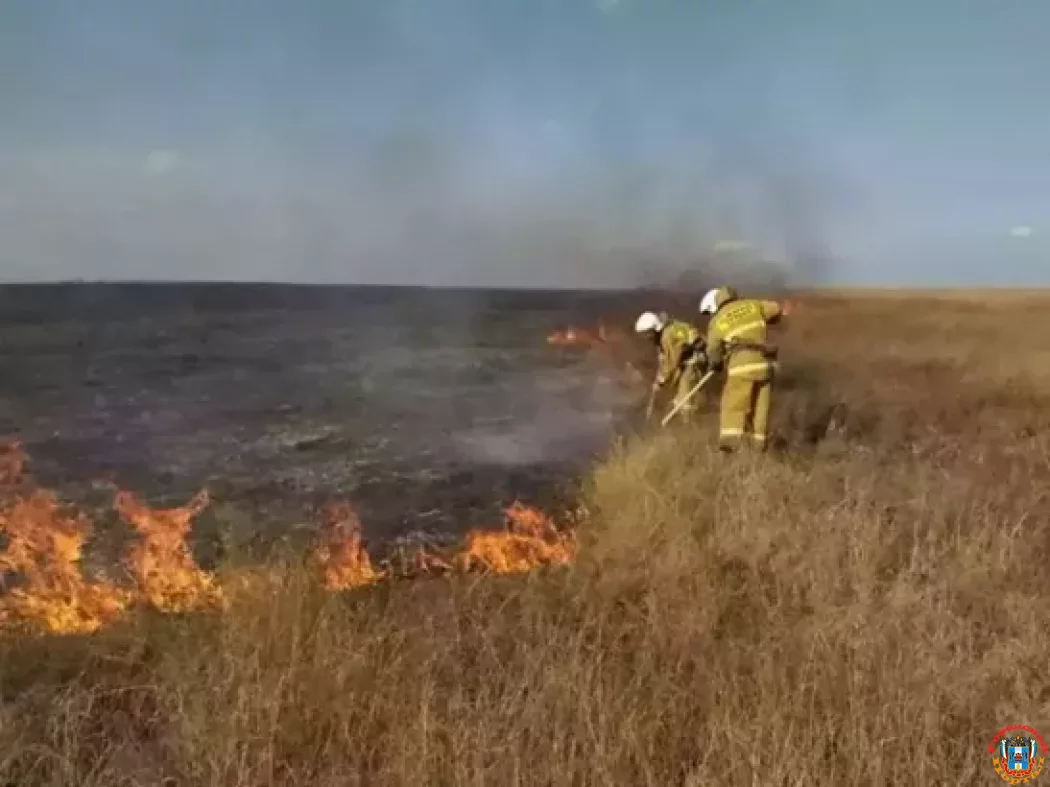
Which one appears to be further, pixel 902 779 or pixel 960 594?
pixel 960 594

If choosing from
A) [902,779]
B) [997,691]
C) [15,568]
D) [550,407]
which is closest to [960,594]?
[997,691]

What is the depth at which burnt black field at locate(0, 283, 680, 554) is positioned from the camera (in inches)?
519

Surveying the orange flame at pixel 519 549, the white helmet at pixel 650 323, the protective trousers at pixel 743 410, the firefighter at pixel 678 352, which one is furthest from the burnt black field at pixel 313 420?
the protective trousers at pixel 743 410

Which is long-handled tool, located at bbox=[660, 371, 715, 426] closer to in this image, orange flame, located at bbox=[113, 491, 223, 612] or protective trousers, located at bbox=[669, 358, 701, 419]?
protective trousers, located at bbox=[669, 358, 701, 419]

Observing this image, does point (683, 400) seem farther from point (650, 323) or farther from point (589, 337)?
point (589, 337)

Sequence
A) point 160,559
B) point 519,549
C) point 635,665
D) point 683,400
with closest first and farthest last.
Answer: point 635,665 < point 519,549 < point 160,559 < point 683,400

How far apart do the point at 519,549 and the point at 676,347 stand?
14.9ft

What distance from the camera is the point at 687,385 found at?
1224 centimetres

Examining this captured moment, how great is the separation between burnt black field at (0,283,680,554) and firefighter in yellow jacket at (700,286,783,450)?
3.06 m

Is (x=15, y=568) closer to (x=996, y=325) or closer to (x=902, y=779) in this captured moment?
(x=902, y=779)

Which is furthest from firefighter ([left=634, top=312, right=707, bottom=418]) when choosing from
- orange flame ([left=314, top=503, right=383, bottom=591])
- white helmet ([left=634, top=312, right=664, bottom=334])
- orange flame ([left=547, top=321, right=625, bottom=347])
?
orange flame ([left=547, top=321, right=625, bottom=347])

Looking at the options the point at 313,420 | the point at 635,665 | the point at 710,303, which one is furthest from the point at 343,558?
the point at 313,420

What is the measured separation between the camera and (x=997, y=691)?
14.3 ft

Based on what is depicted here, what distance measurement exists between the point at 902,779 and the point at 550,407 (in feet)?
58.6
